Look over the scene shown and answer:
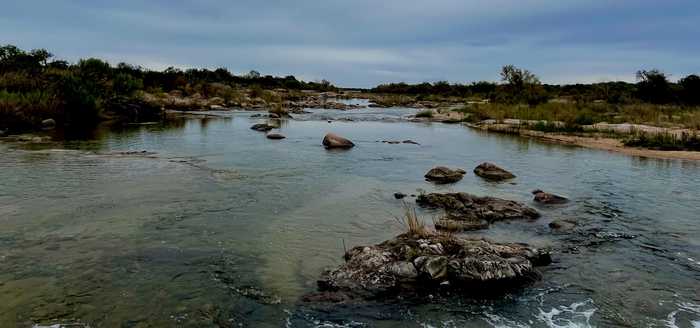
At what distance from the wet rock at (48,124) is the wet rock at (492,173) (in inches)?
957

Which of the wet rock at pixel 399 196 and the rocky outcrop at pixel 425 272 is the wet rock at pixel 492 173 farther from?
the rocky outcrop at pixel 425 272

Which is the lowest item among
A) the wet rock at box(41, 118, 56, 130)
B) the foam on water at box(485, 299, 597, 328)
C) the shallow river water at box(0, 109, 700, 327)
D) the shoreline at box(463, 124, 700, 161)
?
the foam on water at box(485, 299, 597, 328)

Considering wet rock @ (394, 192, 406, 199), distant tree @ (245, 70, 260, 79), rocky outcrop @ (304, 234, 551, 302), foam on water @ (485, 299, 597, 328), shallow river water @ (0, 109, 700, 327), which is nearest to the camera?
foam on water @ (485, 299, 597, 328)

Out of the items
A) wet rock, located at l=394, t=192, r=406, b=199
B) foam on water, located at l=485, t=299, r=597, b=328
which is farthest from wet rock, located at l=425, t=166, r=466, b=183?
foam on water, located at l=485, t=299, r=597, b=328

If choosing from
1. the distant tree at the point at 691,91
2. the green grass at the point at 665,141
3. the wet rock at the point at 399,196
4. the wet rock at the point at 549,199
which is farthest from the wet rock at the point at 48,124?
the distant tree at the point at 691,91

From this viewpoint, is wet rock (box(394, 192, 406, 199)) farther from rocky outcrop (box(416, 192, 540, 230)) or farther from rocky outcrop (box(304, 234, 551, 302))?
rocky outcrop (box(304, 234, 551, 302))

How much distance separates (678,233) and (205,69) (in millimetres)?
99752

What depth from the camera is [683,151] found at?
23.2 meters

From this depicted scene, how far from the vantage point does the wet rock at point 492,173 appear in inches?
680

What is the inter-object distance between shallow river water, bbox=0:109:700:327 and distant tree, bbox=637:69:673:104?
1423 inches

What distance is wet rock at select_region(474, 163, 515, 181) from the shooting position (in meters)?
17.3

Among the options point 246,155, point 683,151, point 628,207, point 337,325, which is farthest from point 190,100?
point 337,325

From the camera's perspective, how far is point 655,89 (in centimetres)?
5284

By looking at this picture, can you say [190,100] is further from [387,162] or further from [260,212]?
[260,212]
